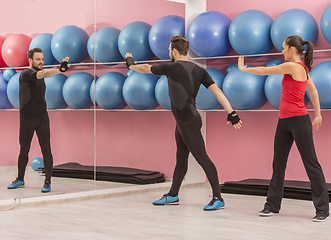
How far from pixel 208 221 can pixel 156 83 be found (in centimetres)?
177

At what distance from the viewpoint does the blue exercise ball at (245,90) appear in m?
4.09

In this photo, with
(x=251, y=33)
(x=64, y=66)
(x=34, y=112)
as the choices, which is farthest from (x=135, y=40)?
(x=34, y=112)

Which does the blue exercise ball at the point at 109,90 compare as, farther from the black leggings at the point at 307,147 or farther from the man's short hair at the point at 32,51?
the black leggings at the point at 307,147

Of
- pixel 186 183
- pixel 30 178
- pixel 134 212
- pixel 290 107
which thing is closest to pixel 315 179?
pixel 290 107

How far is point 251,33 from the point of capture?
4113mm

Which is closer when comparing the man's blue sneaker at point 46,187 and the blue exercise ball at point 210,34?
the man's blue sneaker at point 46,187

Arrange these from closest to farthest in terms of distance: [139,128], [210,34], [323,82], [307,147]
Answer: [307,147]
[323,82]
[210,34]
[139,128]

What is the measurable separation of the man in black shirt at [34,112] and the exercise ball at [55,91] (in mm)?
42

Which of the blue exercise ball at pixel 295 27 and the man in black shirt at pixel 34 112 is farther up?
the blue exercise ball at pixel 295 27

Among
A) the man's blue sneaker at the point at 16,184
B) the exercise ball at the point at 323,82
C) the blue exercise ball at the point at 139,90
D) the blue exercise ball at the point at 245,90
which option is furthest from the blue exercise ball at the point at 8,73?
the exercise ball at the point at 323,82

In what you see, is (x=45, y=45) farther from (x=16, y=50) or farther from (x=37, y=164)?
(x=37, y=164)

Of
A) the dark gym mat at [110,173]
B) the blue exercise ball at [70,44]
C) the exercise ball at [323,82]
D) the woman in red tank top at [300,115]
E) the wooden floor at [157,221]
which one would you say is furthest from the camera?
the dark gym mat at [110,173]

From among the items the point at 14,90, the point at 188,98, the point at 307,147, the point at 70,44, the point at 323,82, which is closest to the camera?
the point at 307,147

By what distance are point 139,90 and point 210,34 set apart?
0.88m
